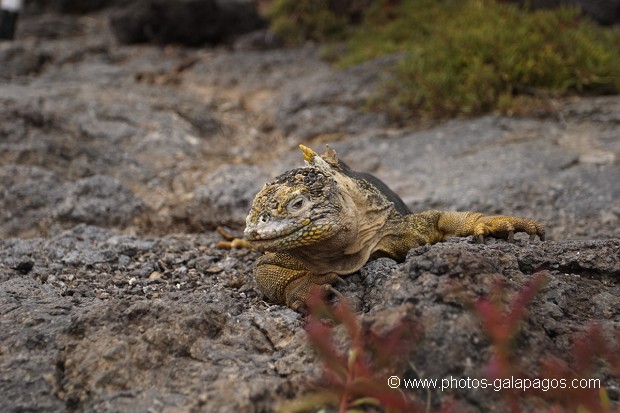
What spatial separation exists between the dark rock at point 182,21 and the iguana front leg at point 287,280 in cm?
951

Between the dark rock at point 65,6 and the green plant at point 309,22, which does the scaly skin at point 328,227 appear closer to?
the green plant at point 309,22

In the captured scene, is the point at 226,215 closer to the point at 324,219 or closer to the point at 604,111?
the point at 324,219

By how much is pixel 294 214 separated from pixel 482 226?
3.92 feet

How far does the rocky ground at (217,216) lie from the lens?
2.73 m

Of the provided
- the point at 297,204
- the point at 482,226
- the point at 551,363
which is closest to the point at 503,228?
the point at 482,226

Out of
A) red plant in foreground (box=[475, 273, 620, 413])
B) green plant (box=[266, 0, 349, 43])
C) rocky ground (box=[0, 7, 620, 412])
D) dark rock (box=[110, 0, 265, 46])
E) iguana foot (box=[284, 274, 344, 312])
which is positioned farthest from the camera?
dark rock (box=[110, 0, 265, 46])

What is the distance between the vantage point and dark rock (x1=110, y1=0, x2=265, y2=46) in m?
12.3

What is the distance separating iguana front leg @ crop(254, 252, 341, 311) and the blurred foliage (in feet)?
15.2

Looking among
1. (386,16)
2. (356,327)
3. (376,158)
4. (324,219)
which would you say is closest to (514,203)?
(376,158)

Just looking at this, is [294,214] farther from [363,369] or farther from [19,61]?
[19,61]

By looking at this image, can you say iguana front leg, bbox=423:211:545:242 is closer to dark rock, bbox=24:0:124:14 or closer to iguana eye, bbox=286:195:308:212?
iguana eye, bbox=286:195:308:212

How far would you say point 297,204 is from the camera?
340cm

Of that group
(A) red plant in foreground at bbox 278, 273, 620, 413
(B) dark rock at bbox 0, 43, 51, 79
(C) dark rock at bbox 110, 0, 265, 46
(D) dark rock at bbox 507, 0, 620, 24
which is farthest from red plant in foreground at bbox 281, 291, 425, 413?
(C) dark rock at bbox 110, 0, 265, 46

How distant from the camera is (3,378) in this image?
277 cm
